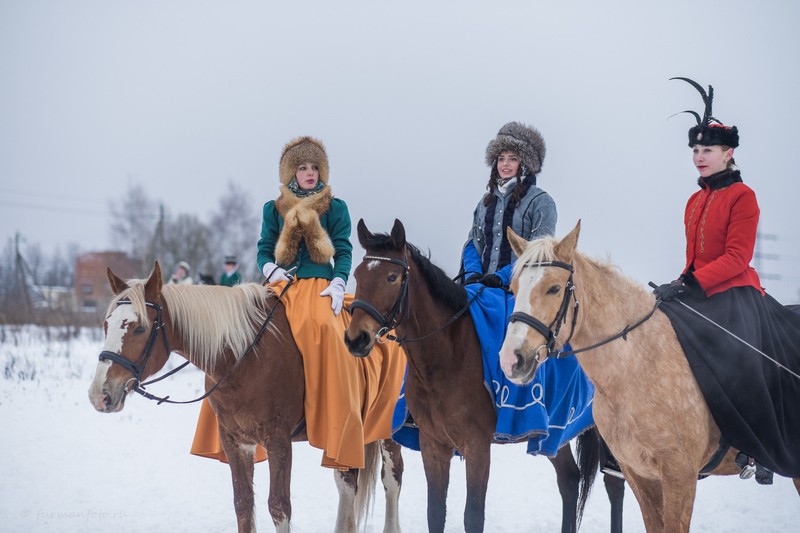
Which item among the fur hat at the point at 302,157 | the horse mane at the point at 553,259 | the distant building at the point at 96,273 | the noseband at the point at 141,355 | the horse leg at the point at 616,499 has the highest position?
the fur hat at the point at 302,157

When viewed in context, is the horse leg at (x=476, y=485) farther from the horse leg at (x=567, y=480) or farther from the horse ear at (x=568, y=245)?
the horse ear at (x=568, y=245)

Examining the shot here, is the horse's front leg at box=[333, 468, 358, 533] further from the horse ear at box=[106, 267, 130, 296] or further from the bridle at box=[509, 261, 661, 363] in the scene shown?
the bridle at box=[509, 261, 661, 363]

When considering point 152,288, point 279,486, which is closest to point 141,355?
point 152,288

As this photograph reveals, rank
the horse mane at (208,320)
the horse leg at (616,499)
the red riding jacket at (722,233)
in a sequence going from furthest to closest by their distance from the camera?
the horse leg at (616,499)
the horse mane at (208,320)
the red riding jacket at (722,233)

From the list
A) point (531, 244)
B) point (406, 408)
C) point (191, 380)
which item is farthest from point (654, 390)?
point (191, 380)

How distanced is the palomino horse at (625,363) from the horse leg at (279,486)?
7.05 feet

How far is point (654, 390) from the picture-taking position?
3682mm

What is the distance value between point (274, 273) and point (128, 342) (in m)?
1.47

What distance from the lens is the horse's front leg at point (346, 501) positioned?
5.51 metres

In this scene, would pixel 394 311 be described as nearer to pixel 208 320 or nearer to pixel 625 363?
pixel 208 320

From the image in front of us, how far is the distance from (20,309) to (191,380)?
11.3 meters

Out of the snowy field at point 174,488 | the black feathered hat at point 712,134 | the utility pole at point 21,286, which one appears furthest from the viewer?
the utility pole at point 21,286

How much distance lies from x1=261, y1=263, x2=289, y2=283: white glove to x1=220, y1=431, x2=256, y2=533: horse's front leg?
1306mm

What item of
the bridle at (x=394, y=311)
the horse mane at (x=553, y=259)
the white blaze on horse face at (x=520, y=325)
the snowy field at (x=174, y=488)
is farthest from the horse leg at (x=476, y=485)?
the snowy field at (x=174, y=488)
